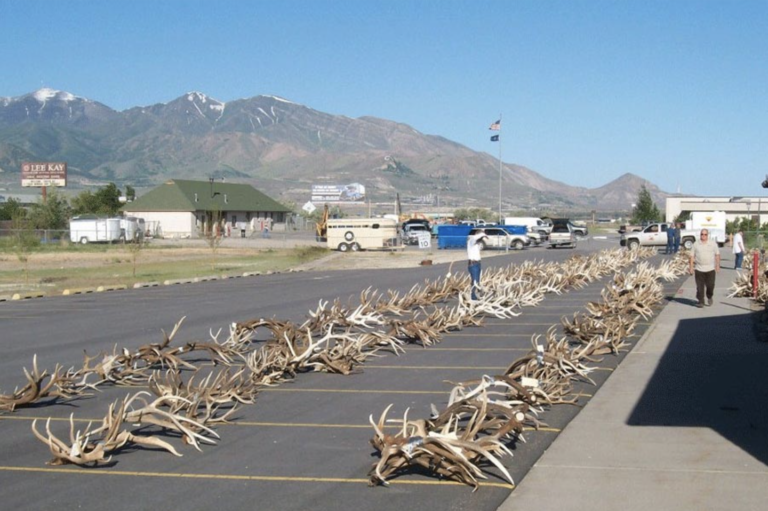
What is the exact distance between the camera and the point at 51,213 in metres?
88.9

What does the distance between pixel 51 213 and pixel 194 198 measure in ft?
57.6

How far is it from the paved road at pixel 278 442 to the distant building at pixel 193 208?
76551 mm

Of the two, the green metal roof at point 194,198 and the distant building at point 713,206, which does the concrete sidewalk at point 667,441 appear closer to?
the green metal roof at point 194,198

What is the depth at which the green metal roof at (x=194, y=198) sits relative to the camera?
331 ft

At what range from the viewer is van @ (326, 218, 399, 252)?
65938mm

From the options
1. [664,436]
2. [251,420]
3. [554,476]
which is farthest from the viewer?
[251,420]

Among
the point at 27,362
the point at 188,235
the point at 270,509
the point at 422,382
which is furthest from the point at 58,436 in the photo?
the point at 188,235

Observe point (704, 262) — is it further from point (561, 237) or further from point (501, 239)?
point (501, 239)

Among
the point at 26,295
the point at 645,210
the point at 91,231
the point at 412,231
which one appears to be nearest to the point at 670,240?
the point at 412,231

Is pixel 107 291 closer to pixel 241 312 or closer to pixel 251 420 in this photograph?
pixel 241 312

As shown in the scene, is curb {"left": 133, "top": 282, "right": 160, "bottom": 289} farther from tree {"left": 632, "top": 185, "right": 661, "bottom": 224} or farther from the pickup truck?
tree {"left": 632, "top": 185, "right": 661, "bottom": 224}

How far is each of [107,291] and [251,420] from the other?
A: 23.3m

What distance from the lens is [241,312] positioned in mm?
24547

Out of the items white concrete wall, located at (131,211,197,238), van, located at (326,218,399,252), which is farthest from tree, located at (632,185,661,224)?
van, located at (326,218,399,252)
